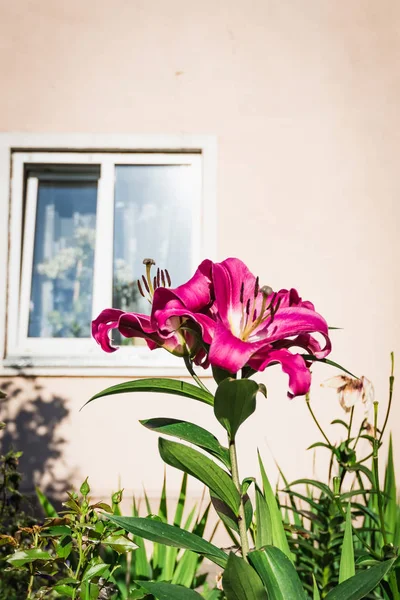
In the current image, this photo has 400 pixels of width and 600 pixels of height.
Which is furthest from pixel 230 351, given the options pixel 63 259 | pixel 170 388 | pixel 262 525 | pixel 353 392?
pixel 63 259

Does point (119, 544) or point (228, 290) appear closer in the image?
point (228, 290)

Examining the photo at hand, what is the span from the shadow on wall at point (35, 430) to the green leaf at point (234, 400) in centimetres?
272

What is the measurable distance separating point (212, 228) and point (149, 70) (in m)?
1.15

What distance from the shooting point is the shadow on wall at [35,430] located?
3.26 metres

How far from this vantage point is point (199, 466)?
0.76 metres

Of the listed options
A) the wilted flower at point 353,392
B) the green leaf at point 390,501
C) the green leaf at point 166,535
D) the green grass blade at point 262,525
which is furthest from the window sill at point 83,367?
the green leaf at point 166,535

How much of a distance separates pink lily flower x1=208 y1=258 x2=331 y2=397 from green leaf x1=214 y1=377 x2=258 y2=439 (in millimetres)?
22

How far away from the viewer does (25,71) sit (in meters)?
3.60

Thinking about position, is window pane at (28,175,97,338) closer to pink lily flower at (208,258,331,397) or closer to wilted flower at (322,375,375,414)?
wilted flower at (322,375,375,414)

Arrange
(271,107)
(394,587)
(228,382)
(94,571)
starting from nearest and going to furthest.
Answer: (228,382) < (94,571) < (394,587) < (271,107)

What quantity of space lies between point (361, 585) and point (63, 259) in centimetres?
320

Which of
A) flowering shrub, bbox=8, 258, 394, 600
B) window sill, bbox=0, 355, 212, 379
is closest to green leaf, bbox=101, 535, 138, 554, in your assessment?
flowering shrub, bbox=8, 258, 394, 600

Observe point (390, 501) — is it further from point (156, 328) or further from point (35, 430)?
point (35, 430)

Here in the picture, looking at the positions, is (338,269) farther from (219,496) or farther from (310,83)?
(219,496)
